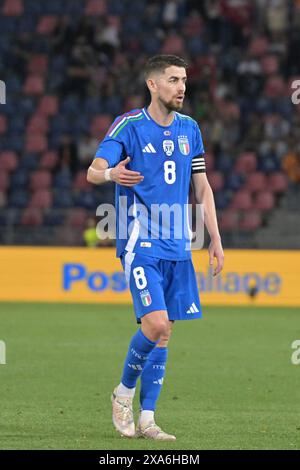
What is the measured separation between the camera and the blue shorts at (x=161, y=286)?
7480 mm

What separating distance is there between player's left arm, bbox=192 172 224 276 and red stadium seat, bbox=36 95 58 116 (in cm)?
1893

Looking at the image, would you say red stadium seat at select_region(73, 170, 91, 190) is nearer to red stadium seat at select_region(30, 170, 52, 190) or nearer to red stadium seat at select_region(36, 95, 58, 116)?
red stadium seat at select_region(30, 170, 52, 190)

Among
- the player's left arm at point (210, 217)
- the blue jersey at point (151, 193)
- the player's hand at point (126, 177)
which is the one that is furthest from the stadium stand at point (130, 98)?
the player's hand at point (126, 177)

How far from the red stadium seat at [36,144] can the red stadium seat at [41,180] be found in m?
0.87

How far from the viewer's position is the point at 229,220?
22.4 metres

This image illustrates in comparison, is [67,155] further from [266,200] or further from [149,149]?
[149,149]

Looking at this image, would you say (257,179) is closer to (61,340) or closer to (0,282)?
(0,282)

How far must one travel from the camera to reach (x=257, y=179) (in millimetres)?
24766

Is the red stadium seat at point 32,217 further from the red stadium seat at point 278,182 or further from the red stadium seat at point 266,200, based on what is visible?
the red stadium seat at point 278,182

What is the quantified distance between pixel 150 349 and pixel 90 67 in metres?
20.3

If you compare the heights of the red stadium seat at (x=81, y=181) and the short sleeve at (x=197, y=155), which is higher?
the short sleeve at (x=197, y=155)

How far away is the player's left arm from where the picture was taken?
7883 millimetres

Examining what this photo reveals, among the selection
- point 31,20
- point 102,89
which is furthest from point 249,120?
point 31,20

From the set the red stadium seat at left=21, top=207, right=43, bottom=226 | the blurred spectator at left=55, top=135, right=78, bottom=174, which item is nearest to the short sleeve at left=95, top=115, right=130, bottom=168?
the red stadium seat at left=21, top=207, right=43, bottom=226
